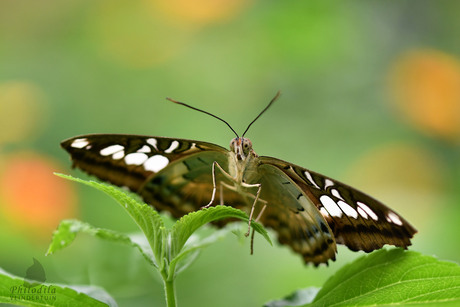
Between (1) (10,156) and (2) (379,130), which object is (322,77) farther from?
(1) (10,156)

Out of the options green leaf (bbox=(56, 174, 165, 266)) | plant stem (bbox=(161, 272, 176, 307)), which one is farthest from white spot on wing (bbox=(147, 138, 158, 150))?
plant stem (bbox=(161, 272, 176, 307))

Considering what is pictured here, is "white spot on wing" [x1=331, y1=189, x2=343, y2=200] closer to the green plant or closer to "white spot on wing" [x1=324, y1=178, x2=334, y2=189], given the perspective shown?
"white spot on wing" [x1=324, y1=178, x2=334, y2=189]

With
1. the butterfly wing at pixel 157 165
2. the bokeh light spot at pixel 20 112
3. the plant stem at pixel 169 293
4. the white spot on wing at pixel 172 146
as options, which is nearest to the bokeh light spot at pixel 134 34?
the bokeh light spot at pixel 20 112

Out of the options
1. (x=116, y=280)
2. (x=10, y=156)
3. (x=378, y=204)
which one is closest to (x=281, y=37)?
(x=10, y=156)

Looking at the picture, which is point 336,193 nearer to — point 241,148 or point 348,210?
point 348,210

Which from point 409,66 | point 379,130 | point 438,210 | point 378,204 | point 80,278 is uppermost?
point 409,66
